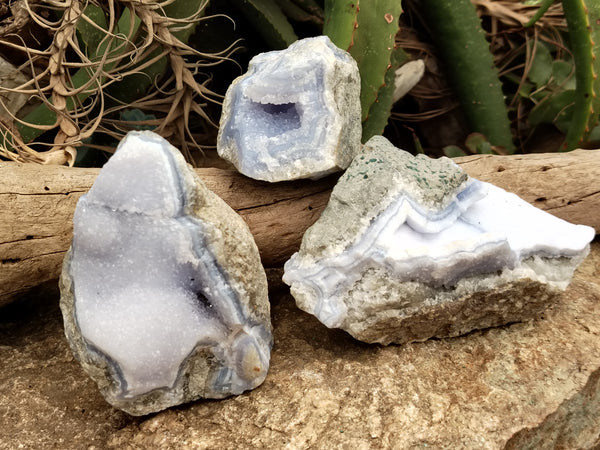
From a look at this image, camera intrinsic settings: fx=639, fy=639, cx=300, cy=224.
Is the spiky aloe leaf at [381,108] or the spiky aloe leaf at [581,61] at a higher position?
the spiky aloe leaf at [581,61]

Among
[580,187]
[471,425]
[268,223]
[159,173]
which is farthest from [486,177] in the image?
[159,173]

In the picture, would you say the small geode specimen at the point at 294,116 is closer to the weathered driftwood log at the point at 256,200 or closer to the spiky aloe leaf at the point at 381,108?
the weathered driftwood log at the point at 256,200

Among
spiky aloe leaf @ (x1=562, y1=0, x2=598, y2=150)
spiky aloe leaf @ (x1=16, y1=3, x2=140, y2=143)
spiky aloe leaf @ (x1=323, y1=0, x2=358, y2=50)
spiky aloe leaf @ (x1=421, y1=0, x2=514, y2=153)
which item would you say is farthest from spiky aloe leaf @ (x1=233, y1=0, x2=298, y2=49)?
spiky aloe leaf @ (x1=562, y1=0, x2=598, y2=150)

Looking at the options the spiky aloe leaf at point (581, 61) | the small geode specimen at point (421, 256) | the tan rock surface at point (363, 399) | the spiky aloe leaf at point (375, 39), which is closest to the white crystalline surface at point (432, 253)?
the small geode specimen at point (421, 256)

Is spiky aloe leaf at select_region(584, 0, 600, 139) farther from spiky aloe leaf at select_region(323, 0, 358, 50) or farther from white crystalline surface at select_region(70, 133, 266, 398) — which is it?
white crystalline surface at select_region(70, 133, 266, 398)

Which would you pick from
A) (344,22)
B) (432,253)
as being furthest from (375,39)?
(432,253)

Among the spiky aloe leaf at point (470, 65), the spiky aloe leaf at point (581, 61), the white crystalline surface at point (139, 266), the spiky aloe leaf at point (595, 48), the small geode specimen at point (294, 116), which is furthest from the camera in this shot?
the spiky aloe leaf at point (470, 65)
